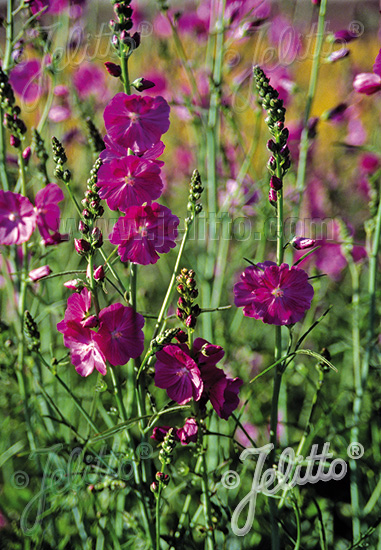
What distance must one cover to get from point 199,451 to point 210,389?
0.40ft

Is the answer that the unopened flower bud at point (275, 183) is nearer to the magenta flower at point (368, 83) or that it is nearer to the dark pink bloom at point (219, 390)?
the dark pink bloom at point (219, 390)

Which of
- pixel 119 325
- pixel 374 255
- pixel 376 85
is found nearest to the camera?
pixel 119 325

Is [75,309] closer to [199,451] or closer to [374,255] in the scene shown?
[199,451]

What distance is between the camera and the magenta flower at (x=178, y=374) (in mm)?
750

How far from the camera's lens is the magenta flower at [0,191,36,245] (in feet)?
2.82

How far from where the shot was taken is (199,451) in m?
0.83

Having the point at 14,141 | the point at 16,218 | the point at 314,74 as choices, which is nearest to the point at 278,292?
the point at 16,218

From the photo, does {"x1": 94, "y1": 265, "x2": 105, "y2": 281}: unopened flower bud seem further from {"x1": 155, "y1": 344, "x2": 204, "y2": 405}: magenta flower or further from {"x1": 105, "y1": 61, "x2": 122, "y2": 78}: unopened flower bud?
{"x1": 105, "y1": 61, "x2": 122, "y2": 78}: unopened flower bud

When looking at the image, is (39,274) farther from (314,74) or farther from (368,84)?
(314,74)

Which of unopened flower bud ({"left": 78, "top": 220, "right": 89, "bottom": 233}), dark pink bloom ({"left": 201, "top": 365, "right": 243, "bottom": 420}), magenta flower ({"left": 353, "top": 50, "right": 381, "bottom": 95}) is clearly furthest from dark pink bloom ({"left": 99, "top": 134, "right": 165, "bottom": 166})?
magenta flower ({"left": 353, "top": 50, "right": 381, "bottom": 95})

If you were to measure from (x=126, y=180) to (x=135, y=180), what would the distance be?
14 millimetres

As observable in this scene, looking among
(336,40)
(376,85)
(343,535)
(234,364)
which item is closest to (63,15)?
(336,40)

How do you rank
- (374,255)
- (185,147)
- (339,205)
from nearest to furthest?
(374,255), (339,205), (185,147)

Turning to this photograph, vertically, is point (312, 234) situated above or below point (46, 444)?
above
